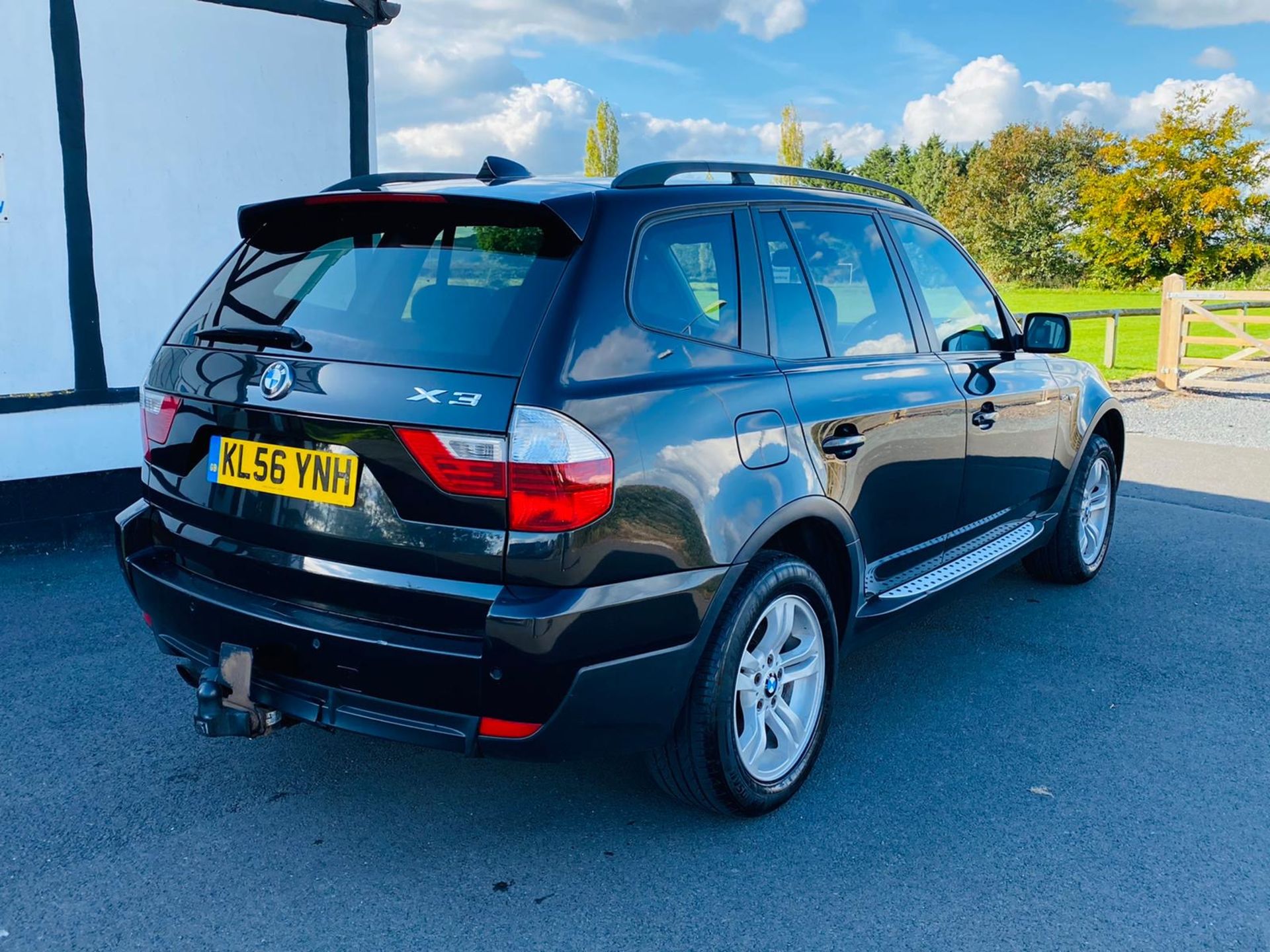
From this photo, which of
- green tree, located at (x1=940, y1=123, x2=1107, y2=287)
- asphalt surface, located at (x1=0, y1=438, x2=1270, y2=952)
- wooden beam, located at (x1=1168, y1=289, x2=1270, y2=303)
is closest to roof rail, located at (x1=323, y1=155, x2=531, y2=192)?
asphalt surface, located at (x1=0, y1=438, x2=1270, y2=952)

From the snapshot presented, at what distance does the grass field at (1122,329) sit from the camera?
18.1 metres

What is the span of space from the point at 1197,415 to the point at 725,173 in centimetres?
1064

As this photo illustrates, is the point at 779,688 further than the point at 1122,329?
No

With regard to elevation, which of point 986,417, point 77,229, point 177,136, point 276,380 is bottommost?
point 986,417

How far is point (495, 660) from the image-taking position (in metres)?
2.55

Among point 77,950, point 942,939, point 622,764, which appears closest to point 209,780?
point 77,950

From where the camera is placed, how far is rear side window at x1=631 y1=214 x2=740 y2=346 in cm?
293

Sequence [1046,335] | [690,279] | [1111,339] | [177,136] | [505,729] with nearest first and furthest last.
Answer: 1. [505,729]
2. [690,279]
3. [1046,335]
4. [177,136]
5. [1111,339]

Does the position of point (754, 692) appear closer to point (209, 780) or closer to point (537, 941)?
point (537, 941)

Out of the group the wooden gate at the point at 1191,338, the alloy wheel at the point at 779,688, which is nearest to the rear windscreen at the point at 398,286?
the alloy wheel at the point at 779,688

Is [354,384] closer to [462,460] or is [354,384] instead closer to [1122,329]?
Result: [462,460]

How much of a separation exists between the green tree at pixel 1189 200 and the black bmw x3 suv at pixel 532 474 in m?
42.6

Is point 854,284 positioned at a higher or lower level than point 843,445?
higher

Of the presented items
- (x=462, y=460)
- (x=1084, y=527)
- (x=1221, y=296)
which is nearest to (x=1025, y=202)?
(x=1221, y=296)
